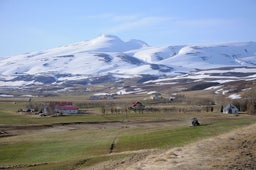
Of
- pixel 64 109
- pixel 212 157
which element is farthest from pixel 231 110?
pixel 212 157

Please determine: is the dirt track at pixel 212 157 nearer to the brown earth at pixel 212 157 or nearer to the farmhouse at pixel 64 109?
the brown earth at pixel 212 157

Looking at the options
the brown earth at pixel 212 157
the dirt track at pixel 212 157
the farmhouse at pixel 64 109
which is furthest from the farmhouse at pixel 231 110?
the dirt track at pixel 212 157

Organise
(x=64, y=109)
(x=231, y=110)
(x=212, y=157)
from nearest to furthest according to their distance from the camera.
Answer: (x=212, y=157) < (x=231, y=110) < (x=64, y=109)

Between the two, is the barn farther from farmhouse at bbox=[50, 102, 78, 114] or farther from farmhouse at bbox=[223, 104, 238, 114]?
farmhouse at bbox=[223, 104, 238, 114]

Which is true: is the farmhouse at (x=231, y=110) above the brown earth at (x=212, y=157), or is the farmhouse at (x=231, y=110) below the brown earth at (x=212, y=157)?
above

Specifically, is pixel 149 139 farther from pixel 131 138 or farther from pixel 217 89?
pixel 217 89

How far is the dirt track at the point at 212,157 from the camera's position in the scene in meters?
18.6

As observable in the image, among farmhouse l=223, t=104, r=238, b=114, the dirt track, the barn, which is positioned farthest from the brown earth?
the barn

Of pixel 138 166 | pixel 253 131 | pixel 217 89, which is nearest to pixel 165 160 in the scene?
pixel 138 166

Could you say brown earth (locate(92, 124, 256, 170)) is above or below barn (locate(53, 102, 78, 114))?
below

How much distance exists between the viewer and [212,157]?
20094mm

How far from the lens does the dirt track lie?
18.6 meters

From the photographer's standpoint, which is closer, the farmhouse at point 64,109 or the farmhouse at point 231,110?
the farmhouse at point 231,110

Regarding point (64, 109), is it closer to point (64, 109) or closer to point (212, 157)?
point (64, 109)
